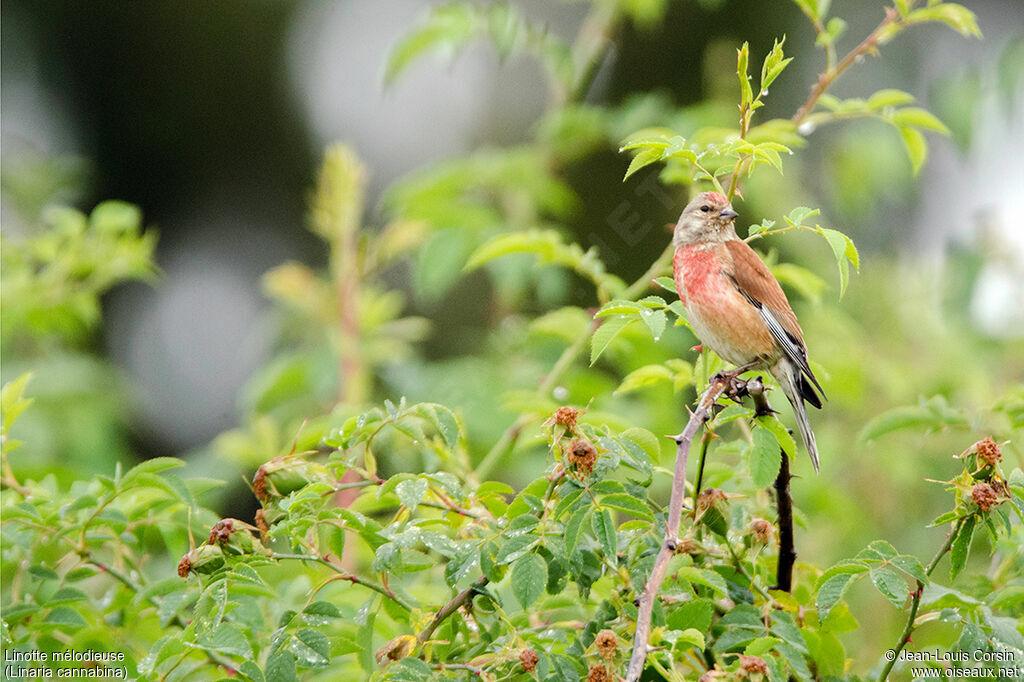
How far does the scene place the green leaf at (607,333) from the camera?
1426mm

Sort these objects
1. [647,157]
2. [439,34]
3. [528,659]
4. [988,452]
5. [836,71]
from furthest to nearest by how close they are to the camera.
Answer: [439,34] < [836,71] < [647,157] < [988,452] < [528,659]

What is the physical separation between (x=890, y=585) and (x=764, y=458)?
0.25 meters

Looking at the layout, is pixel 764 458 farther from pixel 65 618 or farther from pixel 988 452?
pixel 65 618

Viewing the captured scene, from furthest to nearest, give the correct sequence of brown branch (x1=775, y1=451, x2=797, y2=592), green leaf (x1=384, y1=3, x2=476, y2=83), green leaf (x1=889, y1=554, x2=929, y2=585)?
1. green leaf (x1=384, y1=3, x2=476, y2=83)
2. brown branch (x1=775, y1=451, x2=797, y2=592)
3. green leaf (x1=889, y1=554, x2=929, y2=585)

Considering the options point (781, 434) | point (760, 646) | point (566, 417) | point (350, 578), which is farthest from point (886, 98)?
point (350, 578)

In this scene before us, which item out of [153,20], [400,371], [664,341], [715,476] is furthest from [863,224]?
[153,20]

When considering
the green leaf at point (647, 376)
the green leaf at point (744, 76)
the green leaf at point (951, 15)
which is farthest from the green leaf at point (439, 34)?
the green leaf at point (744, 76)

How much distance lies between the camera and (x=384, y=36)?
609 cm

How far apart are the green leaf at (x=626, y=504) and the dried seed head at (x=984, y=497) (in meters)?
0.45

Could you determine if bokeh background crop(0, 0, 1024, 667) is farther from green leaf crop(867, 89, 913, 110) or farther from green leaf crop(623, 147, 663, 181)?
green leaf crop(623, 147, 663, 181)

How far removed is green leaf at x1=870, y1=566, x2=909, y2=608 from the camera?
139 cm

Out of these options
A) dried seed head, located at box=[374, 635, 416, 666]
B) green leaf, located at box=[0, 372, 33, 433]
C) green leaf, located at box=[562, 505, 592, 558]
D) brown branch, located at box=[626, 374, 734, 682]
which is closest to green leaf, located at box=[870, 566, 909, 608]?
brown branch, located at box=[626, 374, 734, 682]

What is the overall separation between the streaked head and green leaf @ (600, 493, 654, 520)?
0.89m

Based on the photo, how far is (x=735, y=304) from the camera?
2.00m
